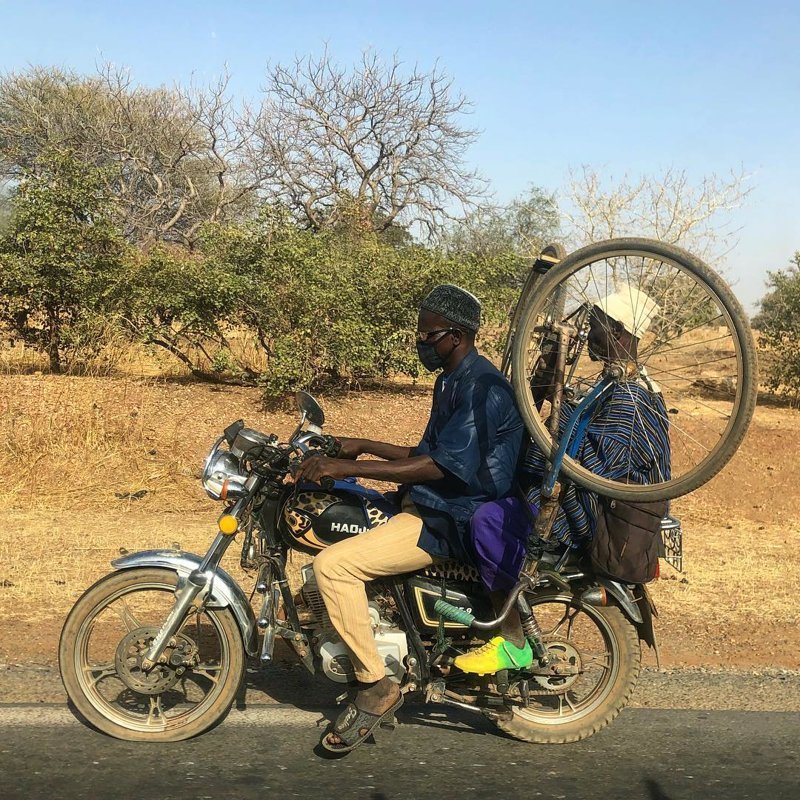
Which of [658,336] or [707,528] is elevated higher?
[658,336]

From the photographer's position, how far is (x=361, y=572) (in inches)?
148

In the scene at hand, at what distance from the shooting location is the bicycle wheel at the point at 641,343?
338cm

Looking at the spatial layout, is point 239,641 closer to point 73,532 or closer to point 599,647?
point 599,647

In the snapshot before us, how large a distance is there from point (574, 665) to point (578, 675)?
0.18 feet

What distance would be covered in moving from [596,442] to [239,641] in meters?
1.72

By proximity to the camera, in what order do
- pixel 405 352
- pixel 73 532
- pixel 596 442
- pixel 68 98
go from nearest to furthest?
pixel 596 442
pixel 73 532
pixel 405 352
pixel 68 98

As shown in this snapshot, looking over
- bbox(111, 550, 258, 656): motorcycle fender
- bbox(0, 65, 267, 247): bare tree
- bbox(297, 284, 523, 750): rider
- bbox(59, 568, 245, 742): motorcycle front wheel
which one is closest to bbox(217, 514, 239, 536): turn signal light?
bbox(111, 550, 258, 656): motorcycle fender

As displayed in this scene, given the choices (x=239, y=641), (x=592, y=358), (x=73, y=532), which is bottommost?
(x=73, y=532)

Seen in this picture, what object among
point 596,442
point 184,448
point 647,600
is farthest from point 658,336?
point 184,448

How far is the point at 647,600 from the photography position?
4074mm

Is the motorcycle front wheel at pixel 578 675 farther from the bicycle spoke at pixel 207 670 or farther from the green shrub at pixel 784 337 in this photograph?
the green shrub at pixel 784 337

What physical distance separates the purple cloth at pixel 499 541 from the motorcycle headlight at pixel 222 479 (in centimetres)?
99

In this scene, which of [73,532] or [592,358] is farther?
[73,532]

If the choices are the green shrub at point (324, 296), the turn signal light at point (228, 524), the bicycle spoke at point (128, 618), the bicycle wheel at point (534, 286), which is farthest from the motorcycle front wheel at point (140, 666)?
the green shrub at point (324, 296)
